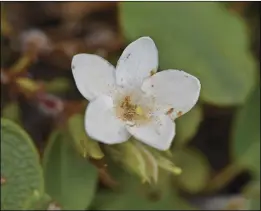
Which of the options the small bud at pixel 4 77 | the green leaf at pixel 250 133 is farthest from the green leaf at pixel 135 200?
the small bud at pixel 4 77

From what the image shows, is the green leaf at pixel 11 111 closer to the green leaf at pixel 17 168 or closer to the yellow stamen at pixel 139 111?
the green leaf at pixel 17 168

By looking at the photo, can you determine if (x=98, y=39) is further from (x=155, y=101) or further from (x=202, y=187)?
(x=155, y=101)

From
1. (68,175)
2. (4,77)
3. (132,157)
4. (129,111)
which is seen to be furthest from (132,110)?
(4,77)

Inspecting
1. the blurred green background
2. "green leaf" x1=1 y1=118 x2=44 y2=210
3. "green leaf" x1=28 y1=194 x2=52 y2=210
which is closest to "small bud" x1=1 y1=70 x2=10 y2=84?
the blurred green background

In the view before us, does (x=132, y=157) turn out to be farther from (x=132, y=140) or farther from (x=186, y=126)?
(x=186, y=126)

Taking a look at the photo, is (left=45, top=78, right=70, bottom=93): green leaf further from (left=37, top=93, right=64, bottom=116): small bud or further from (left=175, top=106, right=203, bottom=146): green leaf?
(left=175, top=106, right=203, bottom=146): green leaf
